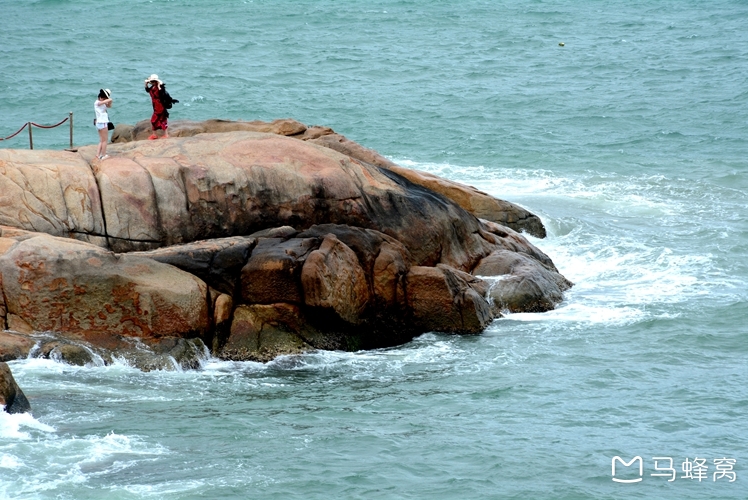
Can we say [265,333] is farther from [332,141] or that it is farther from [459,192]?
[459,192]

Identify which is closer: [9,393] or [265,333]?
[9,393]

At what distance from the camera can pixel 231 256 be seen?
2022 cm

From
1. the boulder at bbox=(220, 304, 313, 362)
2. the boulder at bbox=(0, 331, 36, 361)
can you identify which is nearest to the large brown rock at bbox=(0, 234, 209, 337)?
the boulder at bbox=(0, 331, 36, 361)

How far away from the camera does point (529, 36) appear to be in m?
63.5

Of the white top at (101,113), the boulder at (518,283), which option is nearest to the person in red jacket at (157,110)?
the white top at (101,113)

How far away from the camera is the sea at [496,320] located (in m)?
15.5

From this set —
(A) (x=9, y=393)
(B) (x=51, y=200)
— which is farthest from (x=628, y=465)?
(B) (x=51, y=200)

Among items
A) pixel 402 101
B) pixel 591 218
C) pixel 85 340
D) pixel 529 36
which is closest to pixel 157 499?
pixel 85 340

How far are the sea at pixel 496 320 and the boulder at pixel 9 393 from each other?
0.68ft

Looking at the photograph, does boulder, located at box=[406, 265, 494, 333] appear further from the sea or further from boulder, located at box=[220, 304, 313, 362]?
boulder, located at box=[220, 304, 313, 362]

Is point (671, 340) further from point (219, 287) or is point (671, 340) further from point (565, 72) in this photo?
point (565, 72)

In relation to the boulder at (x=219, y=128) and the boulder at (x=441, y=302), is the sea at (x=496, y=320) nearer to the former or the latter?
the boulder at (x=441, y=302)

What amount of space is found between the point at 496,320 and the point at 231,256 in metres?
5.57

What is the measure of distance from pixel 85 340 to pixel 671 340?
10803mm
